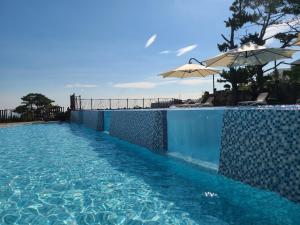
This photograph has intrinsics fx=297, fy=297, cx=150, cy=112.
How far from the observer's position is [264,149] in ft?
14.6

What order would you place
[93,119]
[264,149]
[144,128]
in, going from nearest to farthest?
[264,149], [144,128], [93,119]

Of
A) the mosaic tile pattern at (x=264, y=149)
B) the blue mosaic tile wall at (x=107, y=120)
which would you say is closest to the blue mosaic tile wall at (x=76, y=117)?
the blue mosaic tile wall at (x=107, y=120)

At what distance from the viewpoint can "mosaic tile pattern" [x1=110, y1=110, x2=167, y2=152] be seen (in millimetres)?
8430

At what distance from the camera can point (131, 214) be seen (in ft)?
14.2

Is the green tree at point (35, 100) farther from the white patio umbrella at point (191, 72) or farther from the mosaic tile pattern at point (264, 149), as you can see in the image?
the mosaic tile pattern at point (264, 149)

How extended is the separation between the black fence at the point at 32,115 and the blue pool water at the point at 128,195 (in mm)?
18765

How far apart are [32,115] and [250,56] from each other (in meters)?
21.9

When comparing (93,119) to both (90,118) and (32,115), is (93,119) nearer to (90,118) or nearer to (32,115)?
(90,118)

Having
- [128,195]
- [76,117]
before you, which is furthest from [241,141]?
[76,117]

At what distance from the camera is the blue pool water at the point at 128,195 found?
4156 millimetres

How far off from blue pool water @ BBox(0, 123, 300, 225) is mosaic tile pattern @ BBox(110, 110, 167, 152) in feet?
2.00

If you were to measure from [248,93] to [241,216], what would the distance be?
1555 cm

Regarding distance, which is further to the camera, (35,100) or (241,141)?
(35,100)

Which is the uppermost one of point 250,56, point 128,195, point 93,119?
point 250,56
